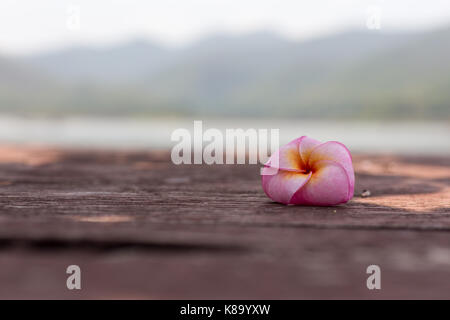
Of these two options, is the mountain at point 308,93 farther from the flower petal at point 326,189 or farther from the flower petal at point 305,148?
the flower petal at point 326,189

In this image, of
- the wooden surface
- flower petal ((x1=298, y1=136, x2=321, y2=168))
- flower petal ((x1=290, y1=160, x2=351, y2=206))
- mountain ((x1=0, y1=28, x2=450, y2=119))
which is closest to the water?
flower petal ((x1=298, y1=136, x2=321, y2=168))

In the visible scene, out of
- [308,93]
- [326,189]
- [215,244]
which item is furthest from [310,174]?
[308,93]

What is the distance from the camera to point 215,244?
59.8 inches

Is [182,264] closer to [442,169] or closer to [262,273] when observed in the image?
[262,273]

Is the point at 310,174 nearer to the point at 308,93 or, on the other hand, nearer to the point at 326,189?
the point at 326,189

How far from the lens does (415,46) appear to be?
180875 mm

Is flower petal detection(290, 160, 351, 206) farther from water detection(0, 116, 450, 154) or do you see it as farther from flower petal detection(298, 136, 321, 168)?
water detection(0, 116, 450, 154)

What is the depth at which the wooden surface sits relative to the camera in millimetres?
1207

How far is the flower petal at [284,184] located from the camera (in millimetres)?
2500

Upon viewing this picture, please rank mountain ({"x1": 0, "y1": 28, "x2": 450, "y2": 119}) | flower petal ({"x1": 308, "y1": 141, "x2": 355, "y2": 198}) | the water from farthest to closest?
mountain ({"x1": 0, "y1": 28, "x2": 450, "y2": 119}) < the water < flower petal ({"x1": 308, "y1": 141, "x2": 355, "y2": 198})

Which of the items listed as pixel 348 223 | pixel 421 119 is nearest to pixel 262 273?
pixel 348 223

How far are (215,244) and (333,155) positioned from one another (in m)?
1.27
